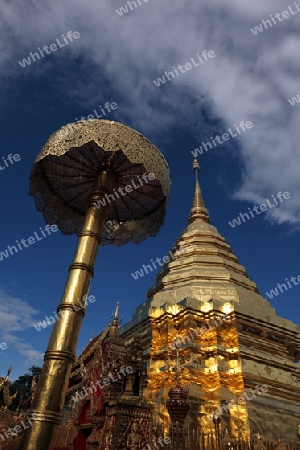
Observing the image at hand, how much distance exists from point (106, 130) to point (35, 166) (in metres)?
1.64

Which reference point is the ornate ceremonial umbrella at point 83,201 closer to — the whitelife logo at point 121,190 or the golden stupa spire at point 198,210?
the whitelife logo at point 121,190

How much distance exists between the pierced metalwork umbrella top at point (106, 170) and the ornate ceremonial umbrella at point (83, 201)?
0.02 m

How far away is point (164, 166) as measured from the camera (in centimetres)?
720

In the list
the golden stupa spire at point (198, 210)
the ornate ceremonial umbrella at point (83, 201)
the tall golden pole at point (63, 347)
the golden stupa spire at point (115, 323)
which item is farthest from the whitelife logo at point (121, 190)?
the golden stupa spire at point (198, 210)

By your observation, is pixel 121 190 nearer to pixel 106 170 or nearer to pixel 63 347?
pixel 106 170

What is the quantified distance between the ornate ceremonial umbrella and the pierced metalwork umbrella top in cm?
2

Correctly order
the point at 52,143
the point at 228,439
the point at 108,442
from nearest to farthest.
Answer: the point at 108,442, the point at 228,439, the point at 52,143

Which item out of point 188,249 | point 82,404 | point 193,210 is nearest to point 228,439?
point 82,404

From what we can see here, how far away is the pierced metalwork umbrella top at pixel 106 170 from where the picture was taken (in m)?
6.53

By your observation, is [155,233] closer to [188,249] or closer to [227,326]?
[227,326]

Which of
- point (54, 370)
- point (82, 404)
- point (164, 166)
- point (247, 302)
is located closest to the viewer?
point (54, 370)

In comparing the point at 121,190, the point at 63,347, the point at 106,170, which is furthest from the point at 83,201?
the point at 63,347

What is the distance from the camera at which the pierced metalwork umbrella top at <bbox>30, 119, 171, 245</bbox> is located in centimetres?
653

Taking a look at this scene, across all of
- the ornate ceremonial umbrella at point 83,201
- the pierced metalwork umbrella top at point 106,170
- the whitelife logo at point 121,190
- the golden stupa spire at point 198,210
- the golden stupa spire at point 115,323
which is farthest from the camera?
the golden stupa spire at point 198,210
